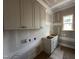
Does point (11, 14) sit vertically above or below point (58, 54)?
above

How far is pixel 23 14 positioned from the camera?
957mm

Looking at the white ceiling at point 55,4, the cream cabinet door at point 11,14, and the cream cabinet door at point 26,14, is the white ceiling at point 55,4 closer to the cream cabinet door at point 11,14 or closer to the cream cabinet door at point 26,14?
the cream cabinet door at point 26,14

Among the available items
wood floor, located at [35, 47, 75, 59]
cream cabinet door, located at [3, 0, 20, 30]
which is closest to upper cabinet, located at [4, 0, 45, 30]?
cream cabinet door, located at [3, 0, 20, 30]

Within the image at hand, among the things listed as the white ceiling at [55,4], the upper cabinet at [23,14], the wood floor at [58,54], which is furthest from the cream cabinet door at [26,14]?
the wood floor at [58,54]

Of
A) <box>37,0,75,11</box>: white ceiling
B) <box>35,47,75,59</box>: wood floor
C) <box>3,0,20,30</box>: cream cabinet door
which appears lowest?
<box>35,47,75,59</box>: wood floor

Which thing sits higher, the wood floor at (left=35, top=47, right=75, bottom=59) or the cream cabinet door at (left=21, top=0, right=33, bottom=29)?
the cream cabinet door at (left=21, top=0, right=33, bottom=29)

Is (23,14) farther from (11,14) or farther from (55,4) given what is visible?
(55,4)

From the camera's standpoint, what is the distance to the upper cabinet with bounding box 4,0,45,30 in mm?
794

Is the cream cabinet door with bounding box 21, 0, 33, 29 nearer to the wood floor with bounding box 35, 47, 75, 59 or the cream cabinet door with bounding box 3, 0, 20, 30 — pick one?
the cream cabinet door with bounding box 3, 0, 20, 30

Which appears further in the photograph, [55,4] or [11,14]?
[55,4]

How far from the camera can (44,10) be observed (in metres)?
1.11

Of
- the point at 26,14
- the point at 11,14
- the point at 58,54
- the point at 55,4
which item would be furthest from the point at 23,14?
the point at 58,54

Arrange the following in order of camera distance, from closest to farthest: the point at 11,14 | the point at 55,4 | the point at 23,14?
the point at 11,14 < the point at 23,14 < the point at 55,4

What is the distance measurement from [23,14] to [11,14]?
18cm
